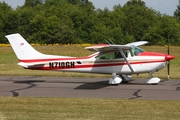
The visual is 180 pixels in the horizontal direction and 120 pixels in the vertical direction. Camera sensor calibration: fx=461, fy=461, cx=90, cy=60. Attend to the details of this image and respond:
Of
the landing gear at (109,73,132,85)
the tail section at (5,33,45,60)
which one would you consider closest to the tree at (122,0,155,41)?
the landing gear at (109,73,132,85)

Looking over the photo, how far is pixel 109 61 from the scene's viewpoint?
65.0ft

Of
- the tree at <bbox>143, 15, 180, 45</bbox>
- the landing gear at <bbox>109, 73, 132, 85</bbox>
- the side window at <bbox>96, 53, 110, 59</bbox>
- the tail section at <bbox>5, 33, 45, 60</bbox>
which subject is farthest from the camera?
the tree at <bbox>143, 15, 180, 45</bbox>

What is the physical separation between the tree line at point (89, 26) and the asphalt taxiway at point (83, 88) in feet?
159

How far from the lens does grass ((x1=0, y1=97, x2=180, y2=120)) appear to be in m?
12.0

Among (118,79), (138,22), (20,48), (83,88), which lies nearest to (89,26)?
(138,22)

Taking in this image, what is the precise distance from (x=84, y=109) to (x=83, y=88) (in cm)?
526

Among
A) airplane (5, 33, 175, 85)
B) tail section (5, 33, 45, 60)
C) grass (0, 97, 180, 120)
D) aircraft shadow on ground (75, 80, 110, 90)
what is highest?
tail section (5, 33, 45, 60)

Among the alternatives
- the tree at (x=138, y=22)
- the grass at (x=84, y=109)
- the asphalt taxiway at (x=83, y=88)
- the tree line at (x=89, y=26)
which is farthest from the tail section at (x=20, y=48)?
the tree at (x=138, y=22)

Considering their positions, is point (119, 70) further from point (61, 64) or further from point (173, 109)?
point (173, 109)

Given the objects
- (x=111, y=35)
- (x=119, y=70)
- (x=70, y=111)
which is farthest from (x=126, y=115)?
(x=111, y=35)

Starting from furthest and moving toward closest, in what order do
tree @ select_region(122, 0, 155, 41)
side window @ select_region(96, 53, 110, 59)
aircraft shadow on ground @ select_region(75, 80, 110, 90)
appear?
1. tree @ select_region(122, 0, 155, 41)
2. side window @ select_region(96, 53, 110, 59)
3. aircraft shadow on ground @ select_region(75, 80, 110, 90)

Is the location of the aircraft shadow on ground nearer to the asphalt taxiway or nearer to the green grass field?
→ the asphalt taxiway

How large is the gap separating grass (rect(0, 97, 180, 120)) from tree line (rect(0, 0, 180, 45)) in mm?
54727

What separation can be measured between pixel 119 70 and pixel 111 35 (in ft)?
177
